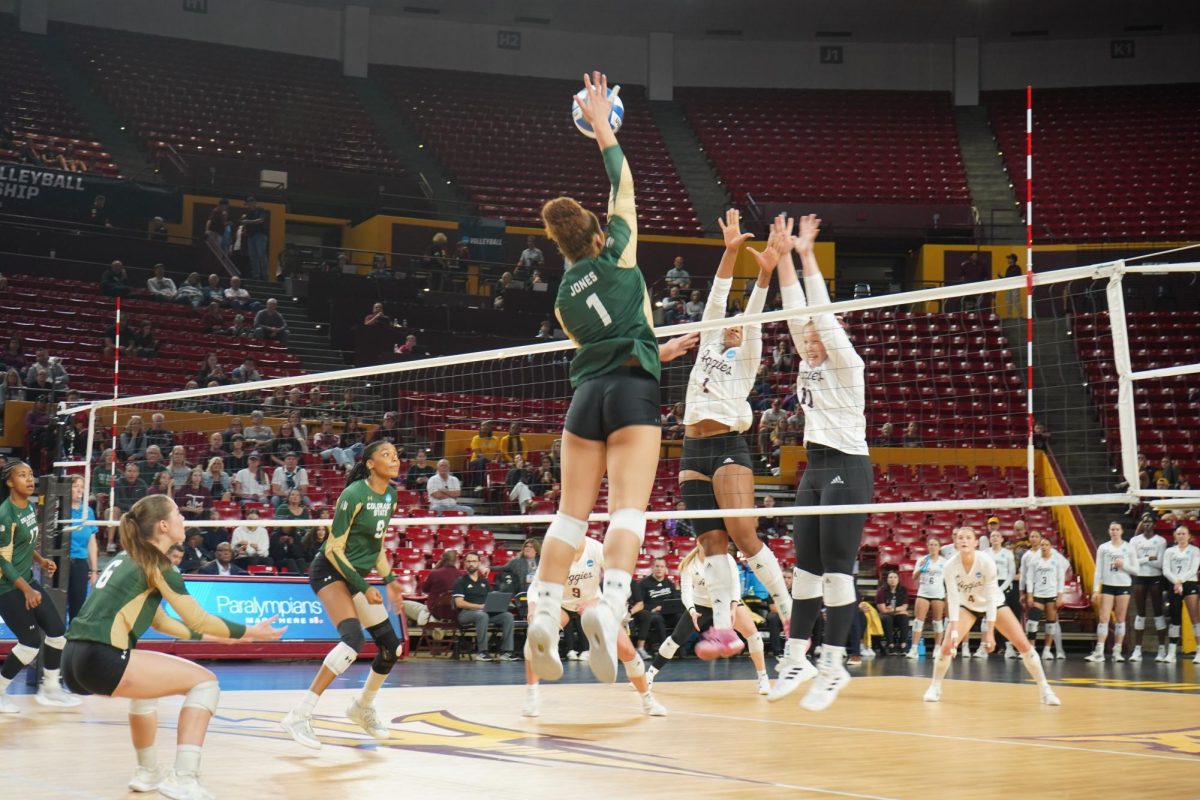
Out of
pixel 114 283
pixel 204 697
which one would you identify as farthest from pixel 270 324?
pixel 204 697

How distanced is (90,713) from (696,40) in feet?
88.1

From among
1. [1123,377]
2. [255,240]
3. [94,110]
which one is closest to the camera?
[1123,377]

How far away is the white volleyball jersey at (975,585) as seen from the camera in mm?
11109

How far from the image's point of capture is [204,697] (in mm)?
5691

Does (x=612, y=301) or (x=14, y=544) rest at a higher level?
(x=612, y=301)

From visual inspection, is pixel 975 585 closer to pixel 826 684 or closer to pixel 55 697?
pixel 826 684

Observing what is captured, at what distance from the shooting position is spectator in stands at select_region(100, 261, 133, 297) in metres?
21.3

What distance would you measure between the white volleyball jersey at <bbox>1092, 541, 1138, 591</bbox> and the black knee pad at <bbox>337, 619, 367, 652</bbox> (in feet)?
39.8

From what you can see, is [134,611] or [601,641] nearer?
[601,641]

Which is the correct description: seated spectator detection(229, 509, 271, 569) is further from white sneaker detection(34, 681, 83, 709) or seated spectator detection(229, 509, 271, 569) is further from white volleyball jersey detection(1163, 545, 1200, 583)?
white volleyball jersey detection(1163, 545, 1200, 583)

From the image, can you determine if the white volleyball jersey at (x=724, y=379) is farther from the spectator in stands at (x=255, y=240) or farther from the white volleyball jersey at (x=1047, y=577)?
the spectator in stands at (x=255, y=240)

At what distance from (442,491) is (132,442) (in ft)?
11.6

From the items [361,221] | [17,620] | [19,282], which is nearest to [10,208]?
[19,282]

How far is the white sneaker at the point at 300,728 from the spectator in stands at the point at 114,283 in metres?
15.7
